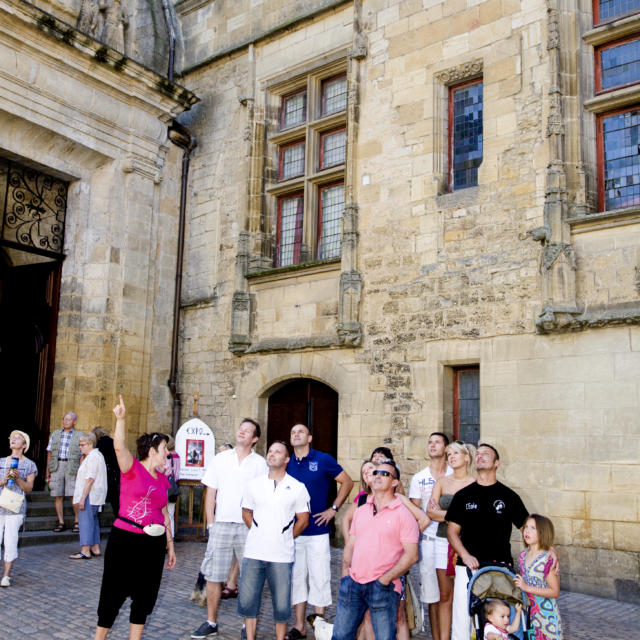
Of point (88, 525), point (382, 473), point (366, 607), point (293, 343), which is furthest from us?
point (293, 343)

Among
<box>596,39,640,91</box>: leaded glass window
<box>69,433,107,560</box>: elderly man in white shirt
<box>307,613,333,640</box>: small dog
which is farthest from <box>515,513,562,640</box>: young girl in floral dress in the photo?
<box>596,39,640,91</box>: leaded glass window

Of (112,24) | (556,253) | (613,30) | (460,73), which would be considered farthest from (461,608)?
(112,24)

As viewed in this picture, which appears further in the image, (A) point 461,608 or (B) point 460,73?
(B) point 460,73

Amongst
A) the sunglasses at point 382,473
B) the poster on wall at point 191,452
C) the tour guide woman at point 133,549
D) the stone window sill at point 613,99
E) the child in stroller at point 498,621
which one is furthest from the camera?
the poster on wall at point 191,452

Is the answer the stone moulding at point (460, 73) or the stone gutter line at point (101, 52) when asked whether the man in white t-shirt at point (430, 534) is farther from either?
the stone gutter line at point (101, 52)

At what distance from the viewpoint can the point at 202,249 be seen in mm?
12680

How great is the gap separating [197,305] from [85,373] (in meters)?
2.09

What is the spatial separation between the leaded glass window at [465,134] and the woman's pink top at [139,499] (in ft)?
20.4

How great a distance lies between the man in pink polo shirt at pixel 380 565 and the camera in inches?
170

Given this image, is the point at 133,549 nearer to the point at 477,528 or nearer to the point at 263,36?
the point at 477,528

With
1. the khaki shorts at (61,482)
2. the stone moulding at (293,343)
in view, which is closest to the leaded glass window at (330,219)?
the stone moulding at (293,343)

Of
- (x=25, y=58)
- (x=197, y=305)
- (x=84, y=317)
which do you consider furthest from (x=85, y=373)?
(x=25, y=58)

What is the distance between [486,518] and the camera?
4.86 m

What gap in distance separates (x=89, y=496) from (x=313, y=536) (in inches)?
151
